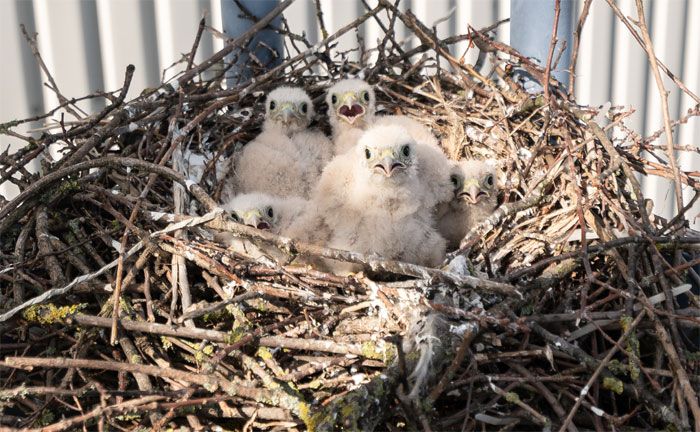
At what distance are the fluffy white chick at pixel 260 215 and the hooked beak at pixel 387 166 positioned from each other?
318mm

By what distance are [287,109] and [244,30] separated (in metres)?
0.48

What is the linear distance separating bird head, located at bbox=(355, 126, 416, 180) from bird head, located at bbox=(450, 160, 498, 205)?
0.28 m

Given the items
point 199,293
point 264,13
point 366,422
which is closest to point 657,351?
point 366,422

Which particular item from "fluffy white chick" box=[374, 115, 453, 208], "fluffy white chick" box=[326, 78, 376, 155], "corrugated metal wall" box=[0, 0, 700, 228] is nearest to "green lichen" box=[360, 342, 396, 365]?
"fluffy white chick" box=[374, 115, 453, 208]

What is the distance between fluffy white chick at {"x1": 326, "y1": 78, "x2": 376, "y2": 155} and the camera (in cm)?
293

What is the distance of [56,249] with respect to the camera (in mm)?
2061

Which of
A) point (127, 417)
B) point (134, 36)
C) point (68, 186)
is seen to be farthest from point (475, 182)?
point (134, 36)

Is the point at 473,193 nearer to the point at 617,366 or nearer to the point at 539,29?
the point at 539,29

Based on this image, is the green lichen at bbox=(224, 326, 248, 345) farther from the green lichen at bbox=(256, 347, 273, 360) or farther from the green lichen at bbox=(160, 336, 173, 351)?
the green lichen at bbox=(160, 336, 173, 351)

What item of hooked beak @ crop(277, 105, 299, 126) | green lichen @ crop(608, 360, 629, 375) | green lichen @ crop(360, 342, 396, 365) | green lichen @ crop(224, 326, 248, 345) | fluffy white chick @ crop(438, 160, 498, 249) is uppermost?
hooked beak @ crop(277, 105, 299, 126)

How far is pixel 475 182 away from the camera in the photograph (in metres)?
2.63

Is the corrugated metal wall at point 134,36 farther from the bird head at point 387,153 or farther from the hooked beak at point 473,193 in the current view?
the bird head at point 387,153

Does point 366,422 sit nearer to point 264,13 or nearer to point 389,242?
point 389,242

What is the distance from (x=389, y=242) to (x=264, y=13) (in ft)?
4.33
